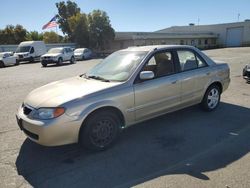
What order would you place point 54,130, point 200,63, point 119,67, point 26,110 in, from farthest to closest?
point 200,63 < point 119,67 < point 26,110 < point 54,130

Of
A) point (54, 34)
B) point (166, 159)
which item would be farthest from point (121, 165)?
point (54, 34)

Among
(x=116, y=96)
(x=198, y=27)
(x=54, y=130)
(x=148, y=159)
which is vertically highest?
(x=198, y=27)

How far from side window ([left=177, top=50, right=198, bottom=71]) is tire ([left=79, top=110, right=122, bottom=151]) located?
198cm

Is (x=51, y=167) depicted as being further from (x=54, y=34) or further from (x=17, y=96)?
(x=54, y=34)

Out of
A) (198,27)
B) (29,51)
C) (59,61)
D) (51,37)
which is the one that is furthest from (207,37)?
(59,61)

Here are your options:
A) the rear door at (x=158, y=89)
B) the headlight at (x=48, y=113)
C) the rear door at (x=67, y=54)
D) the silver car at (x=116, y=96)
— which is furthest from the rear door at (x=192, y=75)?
the rear door at (x=67, y=54)

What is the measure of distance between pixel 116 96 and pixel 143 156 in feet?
3.45

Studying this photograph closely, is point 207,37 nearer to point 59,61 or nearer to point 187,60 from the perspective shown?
point 59,61

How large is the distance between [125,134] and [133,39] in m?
34.5

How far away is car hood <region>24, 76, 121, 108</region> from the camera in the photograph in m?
3.73

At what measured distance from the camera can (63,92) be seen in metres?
3.99

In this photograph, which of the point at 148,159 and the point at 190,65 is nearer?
the point at 148,159

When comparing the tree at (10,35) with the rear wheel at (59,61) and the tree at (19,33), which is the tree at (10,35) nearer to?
the tree at (19,33)

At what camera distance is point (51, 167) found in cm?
358
